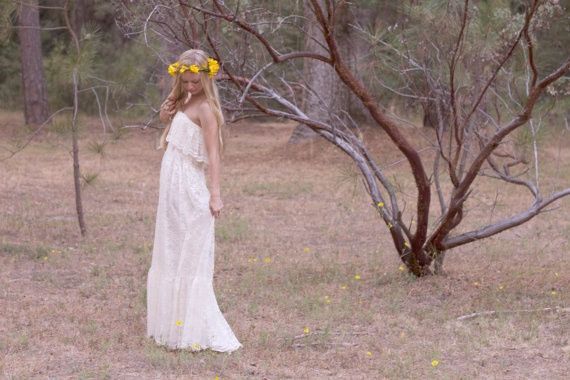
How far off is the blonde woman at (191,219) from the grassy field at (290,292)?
0.16m

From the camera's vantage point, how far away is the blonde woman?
530cm

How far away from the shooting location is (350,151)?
6824mm

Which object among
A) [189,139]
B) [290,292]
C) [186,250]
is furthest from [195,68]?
[290,292]

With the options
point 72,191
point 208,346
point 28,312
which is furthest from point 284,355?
point 72,191

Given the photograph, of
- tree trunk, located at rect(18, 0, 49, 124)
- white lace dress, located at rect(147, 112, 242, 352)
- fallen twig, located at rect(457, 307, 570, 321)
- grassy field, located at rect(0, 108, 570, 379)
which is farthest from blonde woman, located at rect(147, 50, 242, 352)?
tree trunk, located at rect(18, 0, 49, 124)

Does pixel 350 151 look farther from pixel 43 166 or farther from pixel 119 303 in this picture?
pixel 43 166

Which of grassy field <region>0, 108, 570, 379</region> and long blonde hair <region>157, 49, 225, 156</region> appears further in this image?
long blonde hair <region>157, 49, 225, 156</region>

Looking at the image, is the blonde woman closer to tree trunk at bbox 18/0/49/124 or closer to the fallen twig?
the fallen twig

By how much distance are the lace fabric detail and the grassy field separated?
1.05m

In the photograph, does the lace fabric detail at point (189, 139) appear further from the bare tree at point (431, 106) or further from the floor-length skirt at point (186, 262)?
the bare tree at point (431, 106)

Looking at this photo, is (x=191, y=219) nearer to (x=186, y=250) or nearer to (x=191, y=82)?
(x=186, y=250)

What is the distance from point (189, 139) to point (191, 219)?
16.8 inches

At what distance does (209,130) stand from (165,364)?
1.24 meters

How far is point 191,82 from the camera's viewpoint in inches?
210
